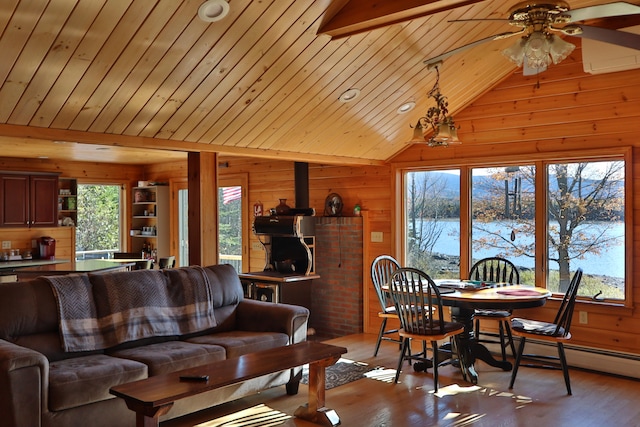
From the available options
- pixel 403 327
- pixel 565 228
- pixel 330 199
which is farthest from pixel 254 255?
pixel 565 228

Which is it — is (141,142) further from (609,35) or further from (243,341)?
(609,35)

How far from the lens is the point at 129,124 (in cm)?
459

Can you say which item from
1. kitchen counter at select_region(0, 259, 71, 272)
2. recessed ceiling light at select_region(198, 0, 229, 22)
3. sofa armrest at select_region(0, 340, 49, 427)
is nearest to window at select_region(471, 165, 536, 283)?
recessed ceiling light at select_region(198, 0, 229, 22)

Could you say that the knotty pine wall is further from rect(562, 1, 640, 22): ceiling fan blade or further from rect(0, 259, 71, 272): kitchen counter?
rect(0, 259, 71, 272): kitchen counter

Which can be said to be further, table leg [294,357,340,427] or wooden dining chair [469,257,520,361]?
wooden dining chair [469,257,520,361]

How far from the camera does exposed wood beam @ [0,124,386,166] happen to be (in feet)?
13.8

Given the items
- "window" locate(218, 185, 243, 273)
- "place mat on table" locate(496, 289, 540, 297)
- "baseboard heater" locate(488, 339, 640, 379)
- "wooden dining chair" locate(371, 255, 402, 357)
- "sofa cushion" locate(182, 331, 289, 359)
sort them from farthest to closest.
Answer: "window" locate(218, 185, 243, 273), "wooden dining chair" locate(371, 255, 402, 357), "baseboard heater" locate(488, 339, 640, 379), "place mat on table" locate(496, 289, 540, 297), "sofa cushion" locate(182, 331, 289, 359)

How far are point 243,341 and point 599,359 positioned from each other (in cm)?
320

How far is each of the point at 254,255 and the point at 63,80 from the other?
449cm

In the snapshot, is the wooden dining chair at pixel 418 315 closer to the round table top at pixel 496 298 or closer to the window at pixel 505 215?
the round table top at pixel 496 298

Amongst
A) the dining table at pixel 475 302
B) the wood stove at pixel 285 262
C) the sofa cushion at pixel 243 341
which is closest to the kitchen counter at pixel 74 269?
the wood stove at pixel 285 262

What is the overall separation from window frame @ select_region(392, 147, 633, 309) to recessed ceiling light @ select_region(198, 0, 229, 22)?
3.43 meters

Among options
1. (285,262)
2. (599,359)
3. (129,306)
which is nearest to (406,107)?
(285,262)

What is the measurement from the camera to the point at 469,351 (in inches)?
200
